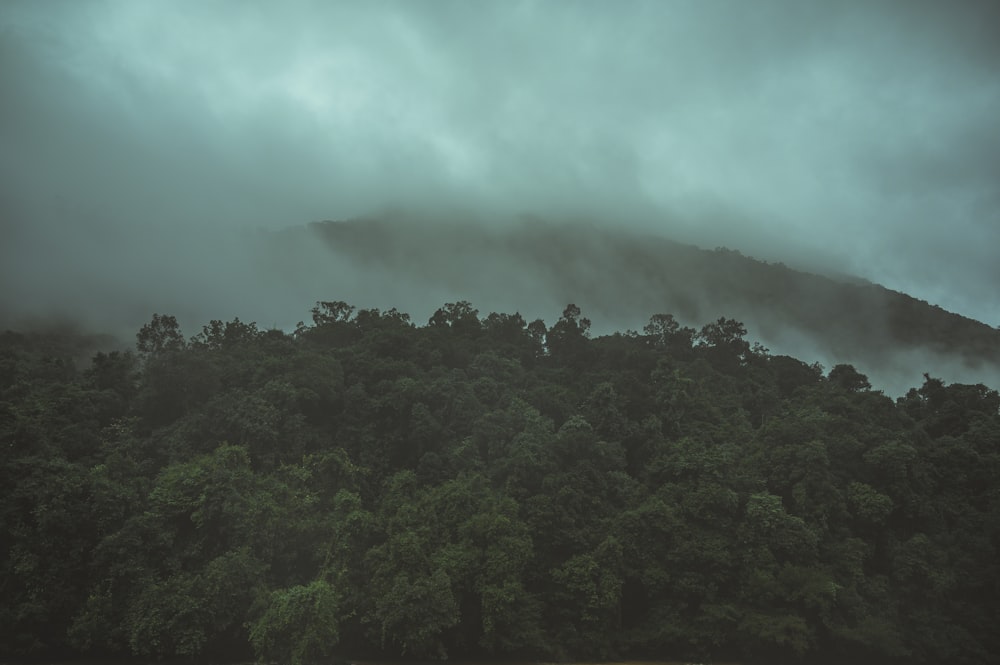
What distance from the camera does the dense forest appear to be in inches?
1118

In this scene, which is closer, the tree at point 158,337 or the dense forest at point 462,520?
the dense forest at point 462,520

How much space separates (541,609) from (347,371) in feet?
69.9

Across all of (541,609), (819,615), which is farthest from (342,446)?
(819,615)

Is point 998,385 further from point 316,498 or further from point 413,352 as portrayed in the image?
point 316,498

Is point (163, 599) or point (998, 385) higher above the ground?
point (998, 385)

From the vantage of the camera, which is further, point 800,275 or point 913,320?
point 800,275

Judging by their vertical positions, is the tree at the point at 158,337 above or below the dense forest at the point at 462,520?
above

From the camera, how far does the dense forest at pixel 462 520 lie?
93.1 feet

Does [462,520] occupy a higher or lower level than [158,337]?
lower

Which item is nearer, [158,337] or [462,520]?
[462,520]

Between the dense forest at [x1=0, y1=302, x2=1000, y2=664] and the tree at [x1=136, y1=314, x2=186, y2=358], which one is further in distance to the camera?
the tree at [x1=136, y1=314, x2=186, y2=358]

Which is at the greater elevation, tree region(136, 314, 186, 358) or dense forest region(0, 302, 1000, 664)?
tree region(136, 314, 186, 358)

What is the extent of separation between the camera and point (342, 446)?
3912 cm

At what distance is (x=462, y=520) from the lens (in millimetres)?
32469
